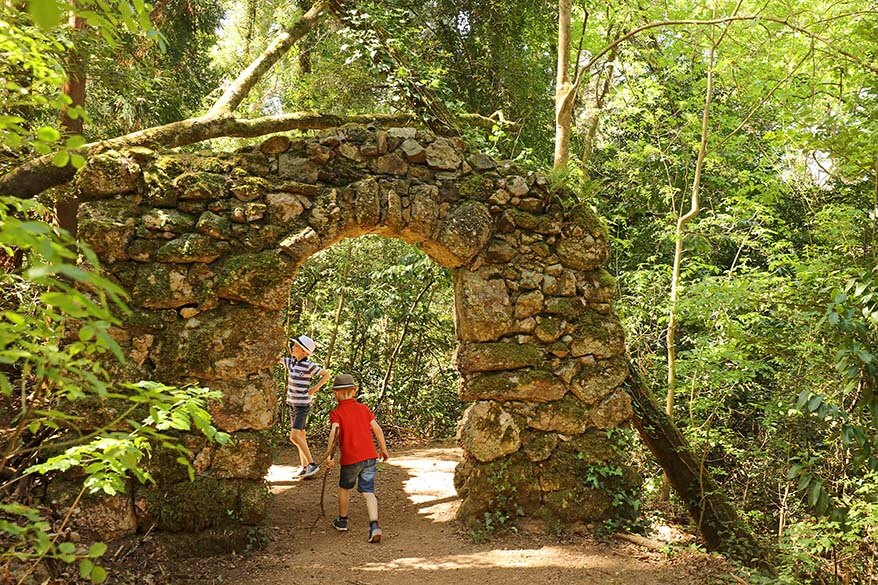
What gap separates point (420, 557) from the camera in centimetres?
462

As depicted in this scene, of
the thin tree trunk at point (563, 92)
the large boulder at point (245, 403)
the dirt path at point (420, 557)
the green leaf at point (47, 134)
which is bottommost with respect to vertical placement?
the dirt path at point (420, 557)

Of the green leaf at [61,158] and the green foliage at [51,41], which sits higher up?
the green foliage at [51,41]

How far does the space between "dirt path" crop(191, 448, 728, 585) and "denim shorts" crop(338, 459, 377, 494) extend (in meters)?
0.40

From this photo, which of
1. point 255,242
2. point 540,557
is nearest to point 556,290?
point 540,557

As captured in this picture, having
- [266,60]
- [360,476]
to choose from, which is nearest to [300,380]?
[360,476]

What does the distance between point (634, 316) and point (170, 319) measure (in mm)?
4918

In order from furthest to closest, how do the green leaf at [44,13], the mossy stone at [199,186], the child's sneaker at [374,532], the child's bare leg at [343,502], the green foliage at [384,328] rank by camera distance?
the green foliage at [384,328], the child's bare leg at [343,502], the child's sneaker at [374,532], the mossy stone at [199,186], the green leaf at [44,13]

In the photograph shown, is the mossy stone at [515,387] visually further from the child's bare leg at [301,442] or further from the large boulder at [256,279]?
the child's bare leg at [301,442]

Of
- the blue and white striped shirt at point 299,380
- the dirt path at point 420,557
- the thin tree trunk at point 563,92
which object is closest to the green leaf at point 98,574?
the dirt path at point 420,557

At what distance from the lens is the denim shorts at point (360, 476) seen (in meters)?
5.06

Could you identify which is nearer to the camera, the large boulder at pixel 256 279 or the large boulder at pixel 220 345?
the large boulder at pixel 220 345

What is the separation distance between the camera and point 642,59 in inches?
348

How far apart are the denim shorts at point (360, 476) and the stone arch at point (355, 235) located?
77 cm

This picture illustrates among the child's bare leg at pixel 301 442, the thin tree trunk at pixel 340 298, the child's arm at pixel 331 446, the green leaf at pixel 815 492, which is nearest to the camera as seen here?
the green leaf at pixel 815 492
